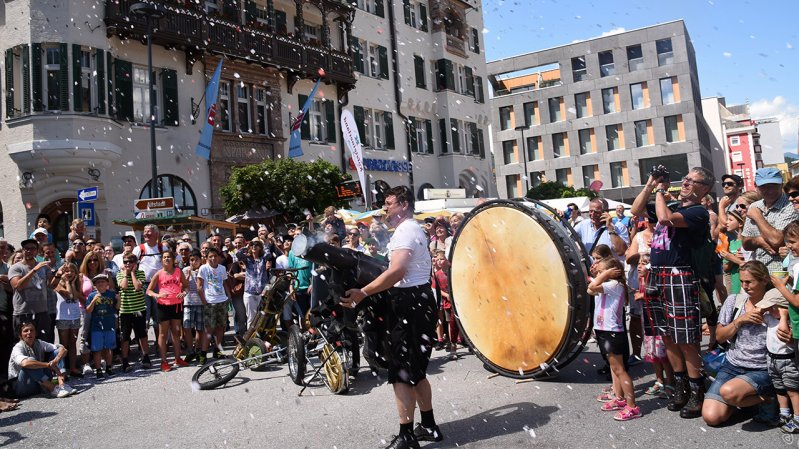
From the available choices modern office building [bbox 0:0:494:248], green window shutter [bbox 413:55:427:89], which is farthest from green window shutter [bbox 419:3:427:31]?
green window shutter [bbox 413:55:427:89]

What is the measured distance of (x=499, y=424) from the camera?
16.1 ft

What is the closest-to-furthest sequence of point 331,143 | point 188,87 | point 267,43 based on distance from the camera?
1. point 188,87
2. point 267,43
3. point 331,143

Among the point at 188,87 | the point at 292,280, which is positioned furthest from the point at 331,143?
the point at 292,280

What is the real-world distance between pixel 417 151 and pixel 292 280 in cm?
2254

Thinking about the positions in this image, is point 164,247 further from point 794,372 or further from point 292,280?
point 794,372

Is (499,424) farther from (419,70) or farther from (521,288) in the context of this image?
(419,70)

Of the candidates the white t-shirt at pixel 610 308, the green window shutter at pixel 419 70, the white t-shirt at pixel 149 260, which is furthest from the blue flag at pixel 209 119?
the white t-shirt at pixel 610 308

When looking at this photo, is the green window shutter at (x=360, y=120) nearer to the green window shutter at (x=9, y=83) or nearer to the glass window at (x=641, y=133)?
the green window shutter at (x=9, y=83)

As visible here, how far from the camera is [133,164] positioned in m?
18.5

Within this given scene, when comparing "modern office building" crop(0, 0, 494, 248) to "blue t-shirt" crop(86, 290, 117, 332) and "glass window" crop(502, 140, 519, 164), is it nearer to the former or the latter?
"blue t-shirt" crop(86, 290, 117, 332)

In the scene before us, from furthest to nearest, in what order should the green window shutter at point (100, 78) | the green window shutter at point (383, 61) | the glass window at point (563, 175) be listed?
the glass window at point (563, 175) < the green window shutter at point (383, 61) < the green window shutter at point (100, 78)

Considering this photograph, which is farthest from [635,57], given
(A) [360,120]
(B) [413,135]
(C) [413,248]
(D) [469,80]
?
(C) [413,248]

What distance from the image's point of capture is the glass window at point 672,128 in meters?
47.7

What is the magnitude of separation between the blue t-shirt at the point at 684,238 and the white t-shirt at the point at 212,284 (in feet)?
21.3
